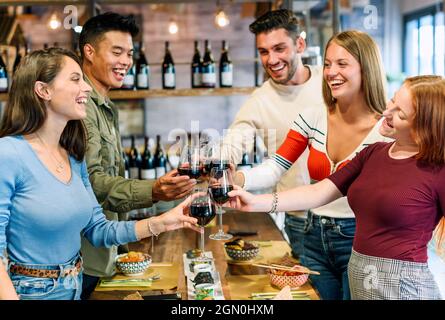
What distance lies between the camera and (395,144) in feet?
5.60

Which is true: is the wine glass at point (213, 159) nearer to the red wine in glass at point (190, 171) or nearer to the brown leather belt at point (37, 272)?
the red wine in glass at point (190, 171)

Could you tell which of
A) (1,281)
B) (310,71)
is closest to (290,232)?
(310,71)

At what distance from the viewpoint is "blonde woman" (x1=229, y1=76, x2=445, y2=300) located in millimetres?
1567

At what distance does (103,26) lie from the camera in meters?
2.46

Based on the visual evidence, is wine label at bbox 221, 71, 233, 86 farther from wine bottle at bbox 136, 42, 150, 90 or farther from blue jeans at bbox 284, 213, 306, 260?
blue jeans at bbox 284, 213, 306, 260

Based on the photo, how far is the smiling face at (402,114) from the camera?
5.30 ft

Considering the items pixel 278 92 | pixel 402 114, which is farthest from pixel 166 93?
pixel 402 114

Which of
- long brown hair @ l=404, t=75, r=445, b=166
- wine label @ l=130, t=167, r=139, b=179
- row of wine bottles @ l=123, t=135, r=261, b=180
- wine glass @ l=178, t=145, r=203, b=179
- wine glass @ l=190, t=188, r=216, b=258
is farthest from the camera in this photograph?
row of wine bottles @ l=123, t=135, r=261, b=180

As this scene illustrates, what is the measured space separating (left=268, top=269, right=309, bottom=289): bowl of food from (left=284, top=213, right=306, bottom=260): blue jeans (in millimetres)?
550

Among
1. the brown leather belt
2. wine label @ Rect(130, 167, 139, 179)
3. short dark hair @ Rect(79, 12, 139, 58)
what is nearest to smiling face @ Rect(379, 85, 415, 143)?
the brown leather belt

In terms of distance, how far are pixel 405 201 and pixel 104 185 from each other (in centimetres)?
109

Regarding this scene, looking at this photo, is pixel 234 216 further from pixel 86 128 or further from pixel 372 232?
pixel 372 232

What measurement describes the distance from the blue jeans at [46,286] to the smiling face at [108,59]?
972 millimetres

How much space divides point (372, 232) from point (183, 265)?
2.66 ft
